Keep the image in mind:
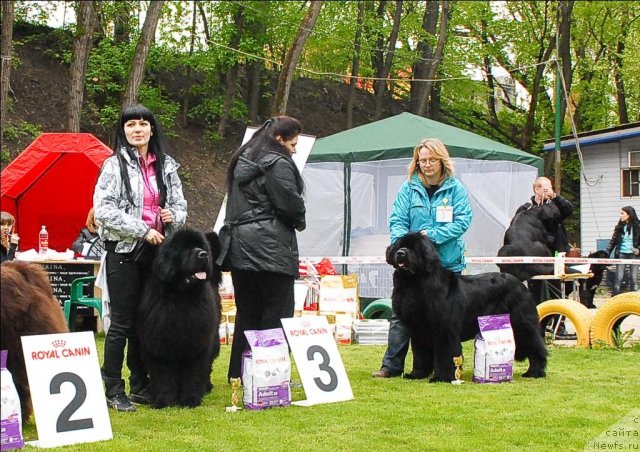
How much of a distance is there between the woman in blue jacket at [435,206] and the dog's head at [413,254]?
19 centimetres

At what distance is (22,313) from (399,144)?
827 cm

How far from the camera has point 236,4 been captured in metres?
22.0

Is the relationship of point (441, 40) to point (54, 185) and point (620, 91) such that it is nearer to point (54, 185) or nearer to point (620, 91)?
point (620, 91)

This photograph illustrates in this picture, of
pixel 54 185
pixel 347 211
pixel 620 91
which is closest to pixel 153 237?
pixel 54 185

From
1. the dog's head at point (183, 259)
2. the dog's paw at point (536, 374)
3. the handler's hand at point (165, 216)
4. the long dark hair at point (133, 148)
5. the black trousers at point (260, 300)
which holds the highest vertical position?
the long dark hair at point (133, 148)

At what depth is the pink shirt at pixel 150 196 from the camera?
457cm

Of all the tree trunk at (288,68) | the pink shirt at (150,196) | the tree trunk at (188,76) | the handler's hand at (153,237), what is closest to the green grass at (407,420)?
the handler's hand at (153,237)

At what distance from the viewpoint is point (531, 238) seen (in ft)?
30.0

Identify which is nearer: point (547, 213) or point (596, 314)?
point (596, 314)

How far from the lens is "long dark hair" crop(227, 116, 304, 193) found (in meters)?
4.82

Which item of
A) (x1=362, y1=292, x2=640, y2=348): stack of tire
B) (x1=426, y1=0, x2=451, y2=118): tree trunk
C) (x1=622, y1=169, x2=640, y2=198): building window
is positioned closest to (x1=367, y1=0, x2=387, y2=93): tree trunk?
(x1=426, y1=0, x2=451, y2=118): tree trunk

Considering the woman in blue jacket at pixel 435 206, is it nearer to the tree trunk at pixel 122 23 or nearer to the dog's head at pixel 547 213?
the dog's head at pixel 547 213

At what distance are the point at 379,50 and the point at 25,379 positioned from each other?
22.2m

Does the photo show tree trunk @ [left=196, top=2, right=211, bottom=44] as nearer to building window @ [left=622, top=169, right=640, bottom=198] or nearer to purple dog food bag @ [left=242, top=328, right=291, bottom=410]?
building window @ [left=622, top=169, right=640, bottom=198]
